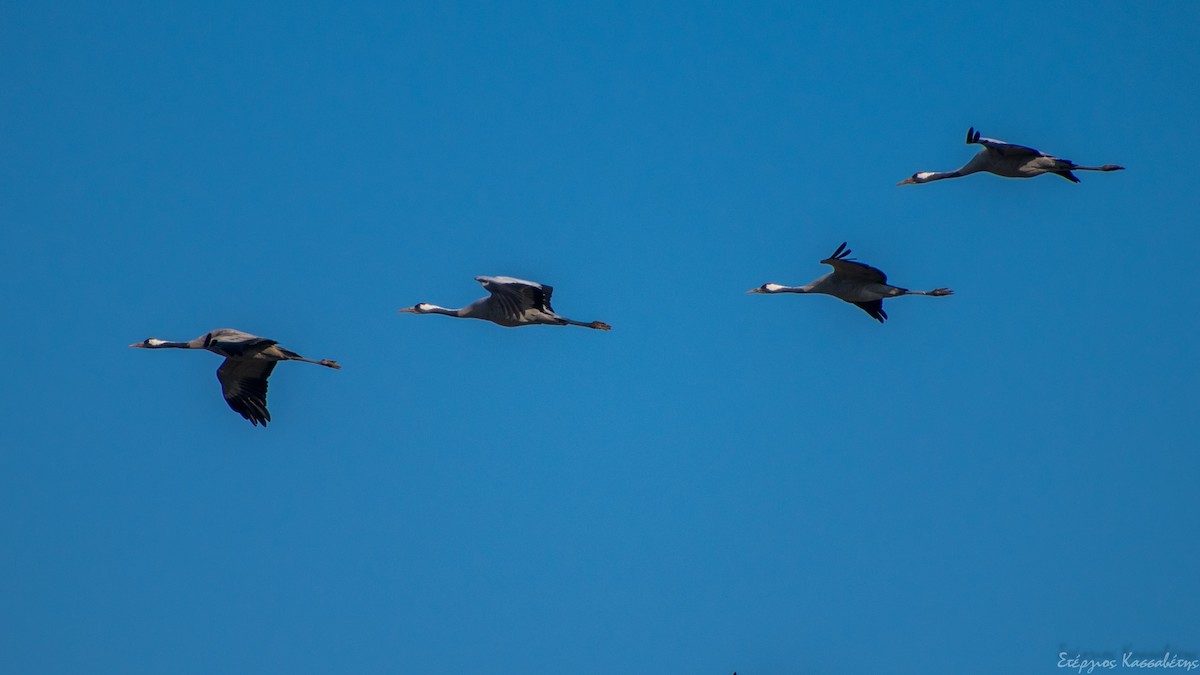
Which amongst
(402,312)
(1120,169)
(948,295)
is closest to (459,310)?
(402,312)

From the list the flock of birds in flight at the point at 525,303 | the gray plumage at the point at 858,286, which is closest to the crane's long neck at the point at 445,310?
the flock of birds in flight at the point at 525,303

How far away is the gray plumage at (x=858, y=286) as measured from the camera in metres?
23.5

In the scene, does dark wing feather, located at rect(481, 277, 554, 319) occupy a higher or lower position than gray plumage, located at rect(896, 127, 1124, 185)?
lower

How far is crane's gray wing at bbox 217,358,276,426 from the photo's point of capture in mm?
24141

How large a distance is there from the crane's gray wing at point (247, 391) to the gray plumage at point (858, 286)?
7759 millimetres

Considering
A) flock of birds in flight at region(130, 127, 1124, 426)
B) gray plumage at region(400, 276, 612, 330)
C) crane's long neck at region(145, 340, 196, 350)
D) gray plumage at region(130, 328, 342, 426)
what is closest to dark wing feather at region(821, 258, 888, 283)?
flock of birds in flight at region(130, 127, 1124, 426)

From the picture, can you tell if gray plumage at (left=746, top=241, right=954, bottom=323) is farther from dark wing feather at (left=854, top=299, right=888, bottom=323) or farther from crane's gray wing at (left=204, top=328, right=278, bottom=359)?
crane's gray wing at (left=204, top=328, right=278, bottom=359)

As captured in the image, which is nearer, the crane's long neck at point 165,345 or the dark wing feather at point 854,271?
the dark wing feather at point 854,271

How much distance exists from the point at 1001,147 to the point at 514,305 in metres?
6.72

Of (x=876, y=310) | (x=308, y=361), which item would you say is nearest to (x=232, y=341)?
(x=308, y=361)

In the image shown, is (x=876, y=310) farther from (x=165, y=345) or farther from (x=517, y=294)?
(x=165, y=345)

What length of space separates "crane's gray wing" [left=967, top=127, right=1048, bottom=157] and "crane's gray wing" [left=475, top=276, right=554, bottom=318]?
5.69m

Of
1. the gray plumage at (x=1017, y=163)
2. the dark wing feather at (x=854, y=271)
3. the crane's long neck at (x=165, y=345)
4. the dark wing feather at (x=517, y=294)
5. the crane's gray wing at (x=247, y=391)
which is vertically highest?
the gray plumage at (x=1017, y=163)

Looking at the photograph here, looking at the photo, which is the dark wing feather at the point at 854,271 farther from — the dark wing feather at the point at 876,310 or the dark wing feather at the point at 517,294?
the dark wing feather at the point at 517,294
